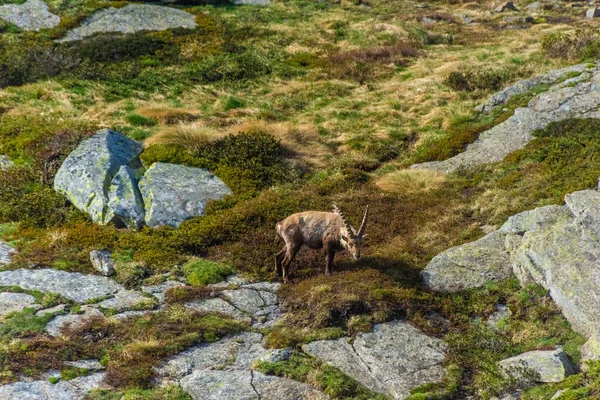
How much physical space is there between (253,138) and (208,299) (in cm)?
1070

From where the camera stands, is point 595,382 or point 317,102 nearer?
point 595,382

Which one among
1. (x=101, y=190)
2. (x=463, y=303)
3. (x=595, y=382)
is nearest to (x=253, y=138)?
(x=101, y=190)

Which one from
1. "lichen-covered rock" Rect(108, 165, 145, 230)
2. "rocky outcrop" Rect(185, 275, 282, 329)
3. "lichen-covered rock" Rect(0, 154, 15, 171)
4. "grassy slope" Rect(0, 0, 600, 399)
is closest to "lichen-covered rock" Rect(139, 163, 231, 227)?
"lichen-covered rock" Rect(108, 165, 145, 230)

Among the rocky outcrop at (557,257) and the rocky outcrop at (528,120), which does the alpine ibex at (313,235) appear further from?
the rocky outcrop at (528,120)

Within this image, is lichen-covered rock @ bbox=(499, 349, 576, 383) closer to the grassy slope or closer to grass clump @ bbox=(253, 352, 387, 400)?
the grassy slope

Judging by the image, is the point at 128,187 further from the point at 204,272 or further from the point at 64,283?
the point at 204,272

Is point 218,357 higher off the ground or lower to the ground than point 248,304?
higher

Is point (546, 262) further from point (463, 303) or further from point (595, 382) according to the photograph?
point (595, 382)

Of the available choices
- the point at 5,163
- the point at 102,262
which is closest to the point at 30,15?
the point at 5,163

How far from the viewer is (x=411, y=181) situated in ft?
71.7

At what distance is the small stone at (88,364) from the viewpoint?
11.6 metres

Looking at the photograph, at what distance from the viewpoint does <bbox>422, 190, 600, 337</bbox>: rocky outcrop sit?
13.0 metres

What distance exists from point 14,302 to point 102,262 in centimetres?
271

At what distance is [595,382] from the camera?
977cm
